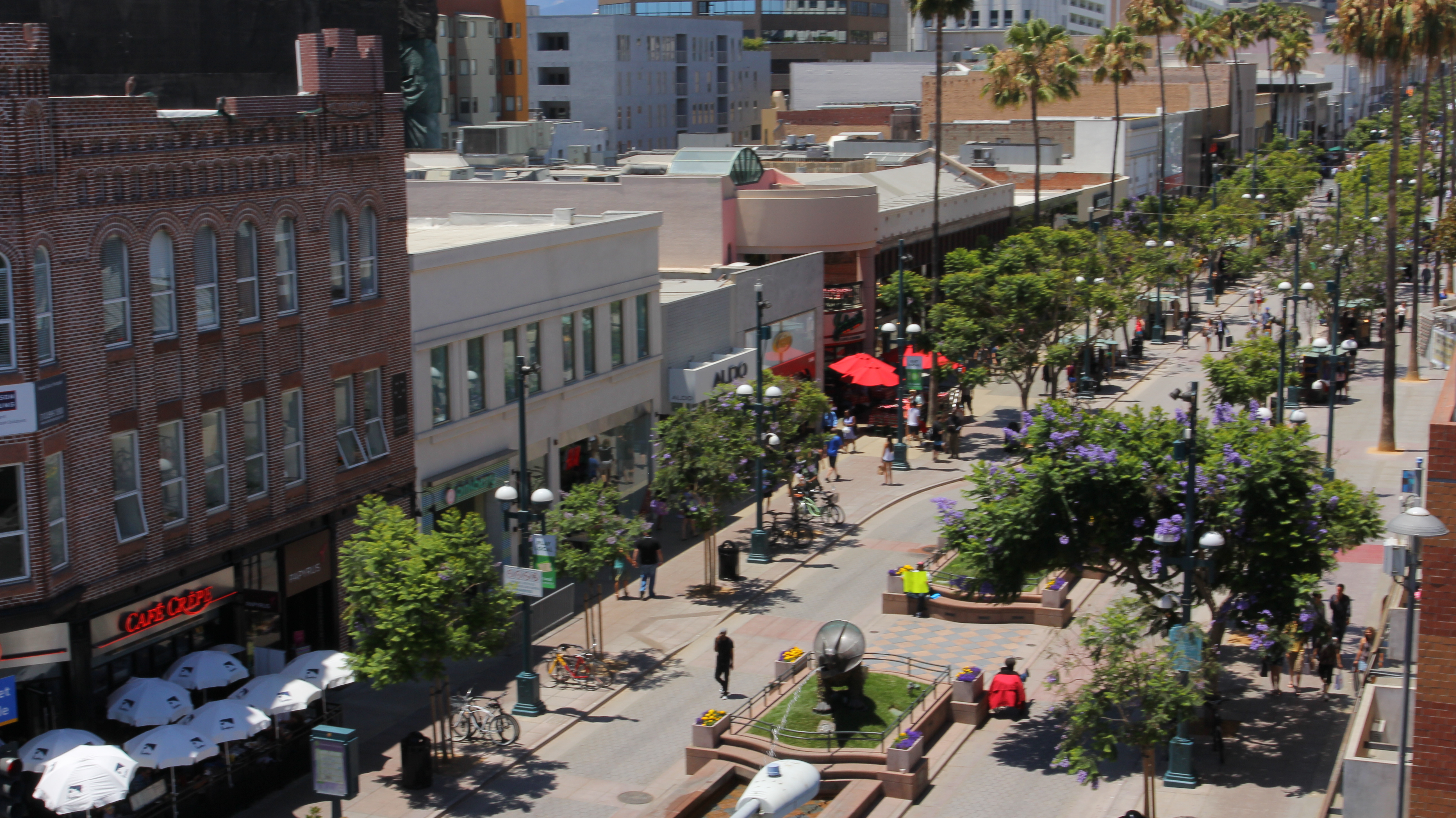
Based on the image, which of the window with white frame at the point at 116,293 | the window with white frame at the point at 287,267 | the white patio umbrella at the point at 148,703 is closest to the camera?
the white patio umbrella at the point at 148,703

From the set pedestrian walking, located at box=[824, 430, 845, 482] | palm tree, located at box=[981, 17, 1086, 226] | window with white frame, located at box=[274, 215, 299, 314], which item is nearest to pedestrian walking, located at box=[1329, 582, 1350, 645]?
pedestrian walking, located at box=[824, 430, 845, 482]

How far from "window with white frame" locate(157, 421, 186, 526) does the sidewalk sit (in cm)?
541

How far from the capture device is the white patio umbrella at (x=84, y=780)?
22.8m

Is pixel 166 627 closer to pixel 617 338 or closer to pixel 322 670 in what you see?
pixel 322 670

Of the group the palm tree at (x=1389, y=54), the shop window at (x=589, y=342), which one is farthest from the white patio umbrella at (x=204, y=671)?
the palm tree at (x=1389, y=54)

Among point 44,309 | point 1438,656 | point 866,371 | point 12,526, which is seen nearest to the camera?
point 1438,656

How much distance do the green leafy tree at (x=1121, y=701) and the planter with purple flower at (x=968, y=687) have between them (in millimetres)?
5391

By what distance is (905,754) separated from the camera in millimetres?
26656

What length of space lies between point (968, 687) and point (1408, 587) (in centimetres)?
1109

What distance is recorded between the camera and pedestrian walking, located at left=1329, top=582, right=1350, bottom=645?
31797 mm

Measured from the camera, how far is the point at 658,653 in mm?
34344

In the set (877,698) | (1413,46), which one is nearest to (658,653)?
(877,698)

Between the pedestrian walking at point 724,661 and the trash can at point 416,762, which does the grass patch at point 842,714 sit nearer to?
the pedestrian walking at point 724,661

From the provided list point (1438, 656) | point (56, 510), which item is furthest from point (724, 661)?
point (1438, 656)
